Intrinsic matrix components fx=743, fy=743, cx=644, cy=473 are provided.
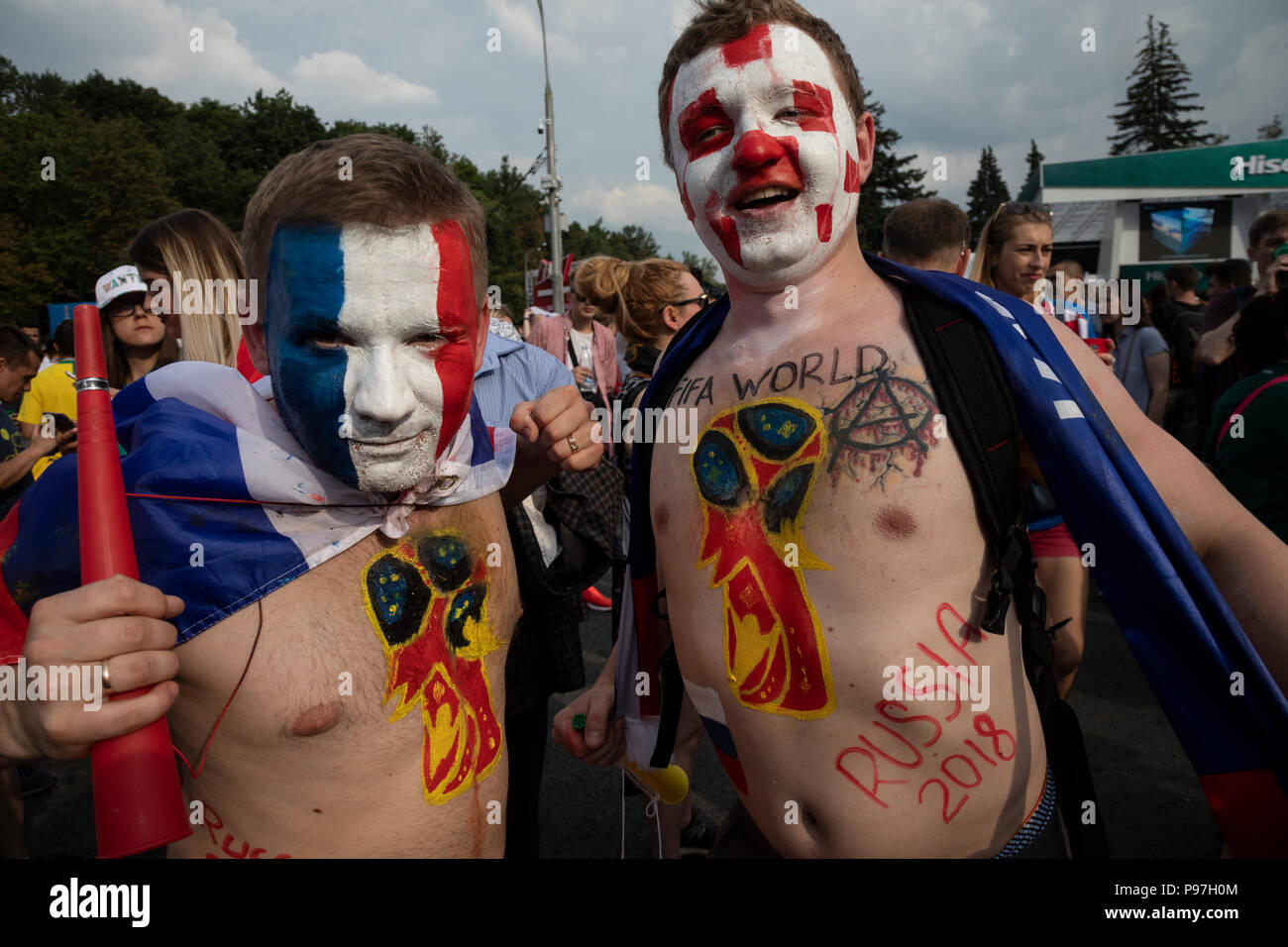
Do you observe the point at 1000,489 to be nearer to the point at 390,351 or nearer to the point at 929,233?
the point at 390,351

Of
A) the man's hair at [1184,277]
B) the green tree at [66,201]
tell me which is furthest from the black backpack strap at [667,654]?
the green tree at [66,201]

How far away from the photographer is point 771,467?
151 cm

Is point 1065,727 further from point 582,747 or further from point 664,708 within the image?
point 582,747

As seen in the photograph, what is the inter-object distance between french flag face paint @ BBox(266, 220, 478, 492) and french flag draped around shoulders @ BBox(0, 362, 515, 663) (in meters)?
0.09

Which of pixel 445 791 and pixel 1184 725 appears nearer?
pixel 1184 725

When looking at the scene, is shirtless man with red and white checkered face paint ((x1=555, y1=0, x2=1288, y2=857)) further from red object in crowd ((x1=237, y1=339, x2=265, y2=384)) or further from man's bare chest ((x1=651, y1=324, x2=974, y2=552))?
red object in crowd ((x1=237, y1=339, x2=265, y2=384))

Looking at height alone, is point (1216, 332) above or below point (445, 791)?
above

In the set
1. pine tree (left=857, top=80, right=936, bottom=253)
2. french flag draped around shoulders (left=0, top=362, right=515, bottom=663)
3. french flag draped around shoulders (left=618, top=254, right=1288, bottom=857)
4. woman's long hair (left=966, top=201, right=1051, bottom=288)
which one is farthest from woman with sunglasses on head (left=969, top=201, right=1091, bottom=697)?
pine tree (left=857, top=80, right=936, bottom=253)

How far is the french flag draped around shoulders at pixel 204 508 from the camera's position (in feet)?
4.21

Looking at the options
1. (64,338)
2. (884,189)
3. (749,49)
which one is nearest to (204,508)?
(749,49)

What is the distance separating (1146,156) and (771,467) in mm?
27124

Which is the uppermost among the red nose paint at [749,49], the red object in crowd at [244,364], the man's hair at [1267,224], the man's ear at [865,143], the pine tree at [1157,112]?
the pine tree at [1157,112]

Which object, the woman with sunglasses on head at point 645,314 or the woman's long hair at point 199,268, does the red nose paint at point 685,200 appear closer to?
the woman's long hair at point 199,268
